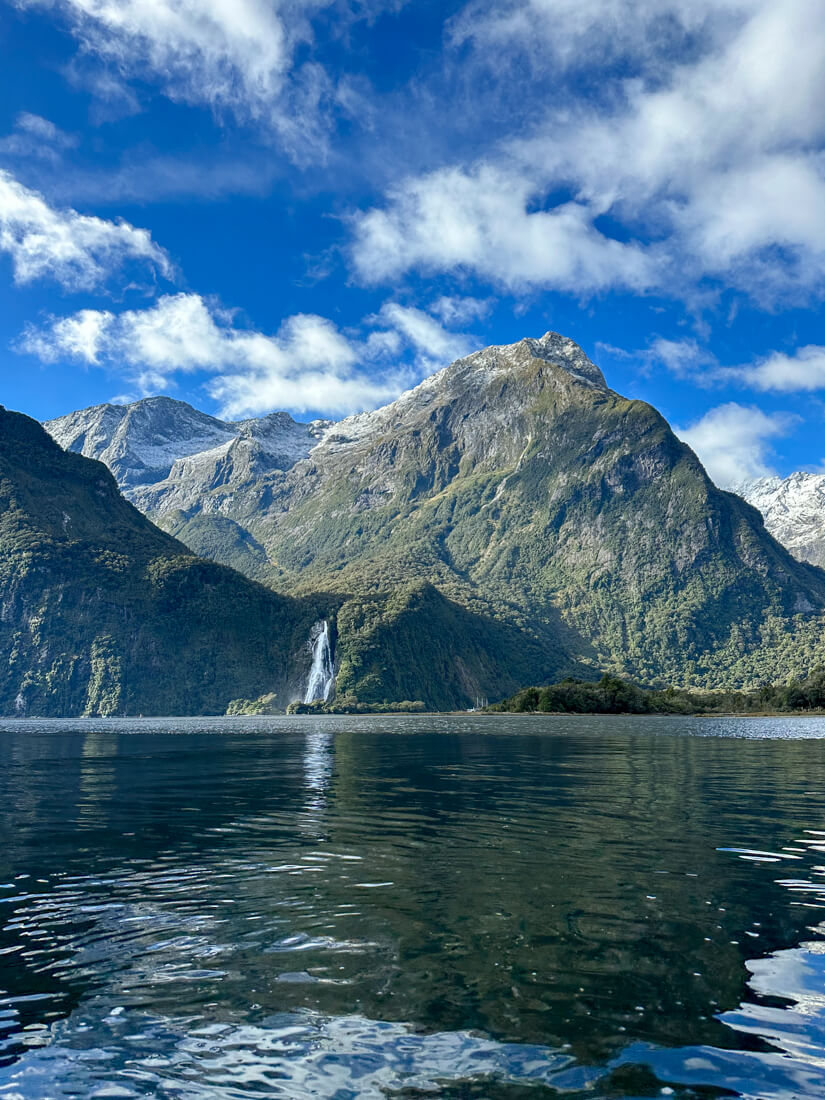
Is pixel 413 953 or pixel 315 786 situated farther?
pixel 315 786

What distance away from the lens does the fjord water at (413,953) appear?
508 inches

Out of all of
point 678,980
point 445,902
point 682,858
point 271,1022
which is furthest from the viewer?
point 682,858

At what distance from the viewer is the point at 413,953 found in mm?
18812

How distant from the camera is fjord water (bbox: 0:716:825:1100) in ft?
42.4

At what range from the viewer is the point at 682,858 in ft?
99.3

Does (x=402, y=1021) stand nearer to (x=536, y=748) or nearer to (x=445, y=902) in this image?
(x=445, y=902)

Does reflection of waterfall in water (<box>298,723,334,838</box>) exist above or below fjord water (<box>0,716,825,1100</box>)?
below

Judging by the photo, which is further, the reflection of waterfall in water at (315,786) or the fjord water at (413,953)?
the reflection of waterfall in water at (315,786)

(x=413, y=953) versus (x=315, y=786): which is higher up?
(x=413, y=953)

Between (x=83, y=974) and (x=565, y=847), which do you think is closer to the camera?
(x=83, y=974)

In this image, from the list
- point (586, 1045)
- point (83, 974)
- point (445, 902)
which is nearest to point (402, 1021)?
point (586, 1045)

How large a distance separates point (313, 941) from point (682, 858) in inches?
651

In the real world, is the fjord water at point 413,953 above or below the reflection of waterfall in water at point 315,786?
above

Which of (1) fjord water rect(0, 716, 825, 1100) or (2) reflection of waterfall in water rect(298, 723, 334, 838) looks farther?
(2) reflection of waterfall in water rect(298, 723, 334, 838)
